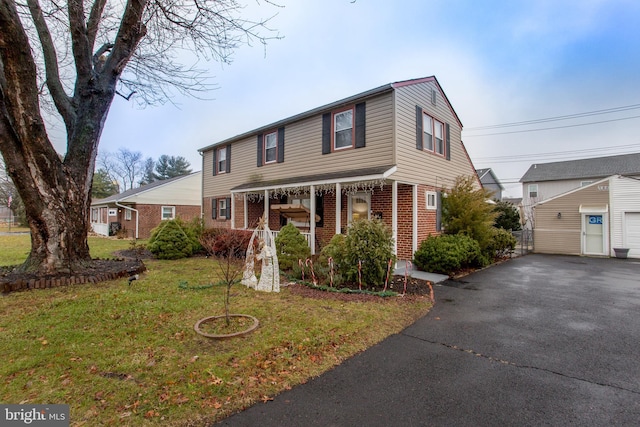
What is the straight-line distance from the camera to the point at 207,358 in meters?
3.49

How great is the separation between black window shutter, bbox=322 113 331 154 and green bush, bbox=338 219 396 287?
188 inches

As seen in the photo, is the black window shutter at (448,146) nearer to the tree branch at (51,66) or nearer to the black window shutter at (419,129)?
the black window shutter at (419,129)

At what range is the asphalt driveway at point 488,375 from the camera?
2.58m

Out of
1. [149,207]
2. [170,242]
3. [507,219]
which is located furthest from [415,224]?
[149,207]

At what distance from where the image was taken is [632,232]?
541 inches

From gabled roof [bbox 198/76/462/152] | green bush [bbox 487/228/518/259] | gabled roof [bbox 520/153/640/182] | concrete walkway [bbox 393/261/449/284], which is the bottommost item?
concrete walkway [bbox 393/261/449/284]

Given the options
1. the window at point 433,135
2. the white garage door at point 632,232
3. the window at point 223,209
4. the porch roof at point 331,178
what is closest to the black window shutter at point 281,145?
the porch roof at point 331,178

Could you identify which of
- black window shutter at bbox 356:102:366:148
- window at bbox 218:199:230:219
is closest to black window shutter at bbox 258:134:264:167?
window at bbox 218:199:230:219

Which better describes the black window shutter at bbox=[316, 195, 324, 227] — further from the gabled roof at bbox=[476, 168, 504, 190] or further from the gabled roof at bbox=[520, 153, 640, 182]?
the gabled roof at bbox=[476, 168, 504, 190]

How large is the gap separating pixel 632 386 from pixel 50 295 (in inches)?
361

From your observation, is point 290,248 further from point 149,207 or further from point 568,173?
point 568,173

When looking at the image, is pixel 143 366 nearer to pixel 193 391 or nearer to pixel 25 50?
pixel 193 391

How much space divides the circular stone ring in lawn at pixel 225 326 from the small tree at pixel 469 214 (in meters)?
8.65

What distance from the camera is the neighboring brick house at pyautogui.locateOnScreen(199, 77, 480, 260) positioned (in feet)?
31.9
